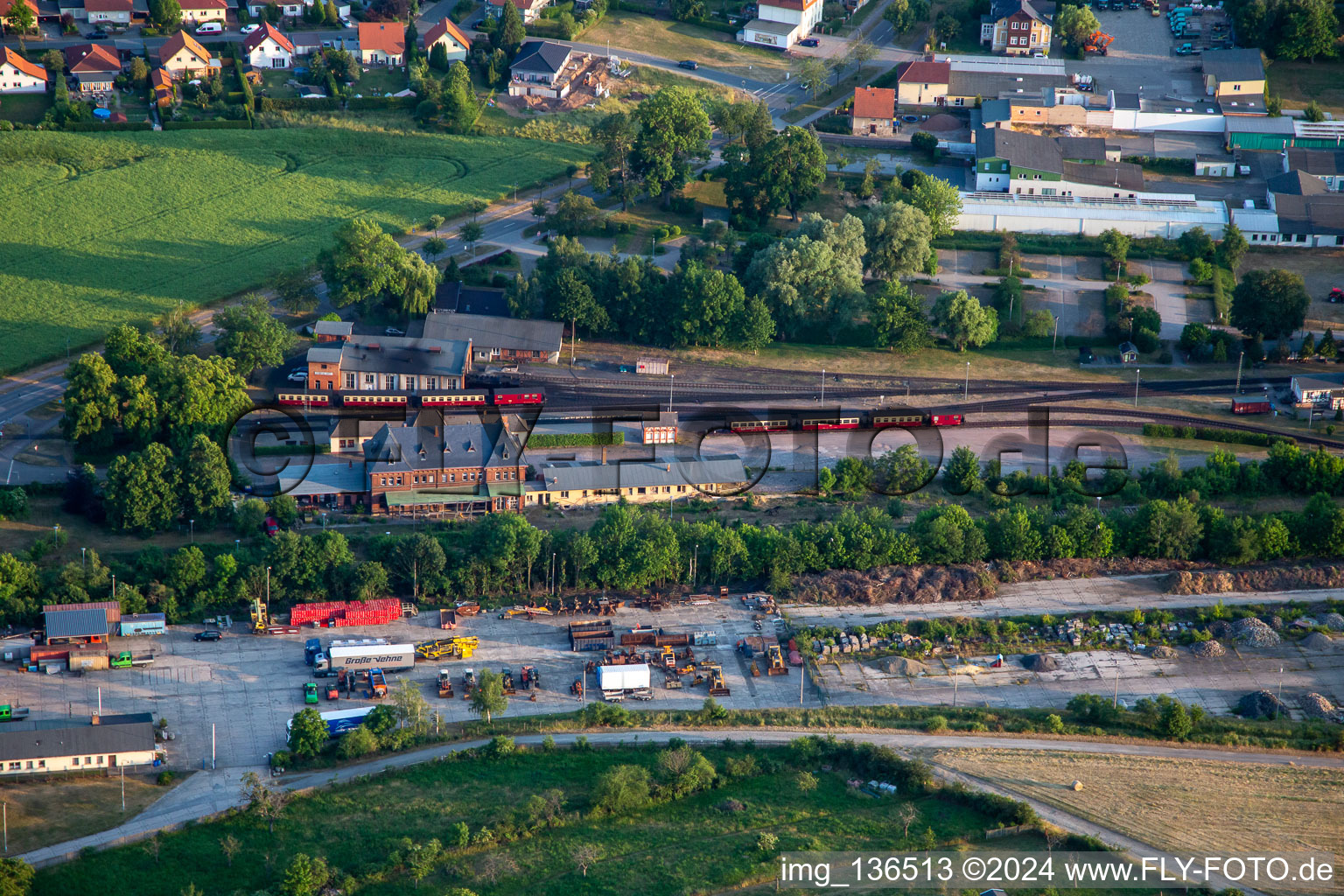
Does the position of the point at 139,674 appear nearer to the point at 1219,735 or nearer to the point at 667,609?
the point at 667,609

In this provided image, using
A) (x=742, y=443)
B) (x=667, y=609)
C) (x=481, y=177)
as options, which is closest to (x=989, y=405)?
(x=742, y=443)

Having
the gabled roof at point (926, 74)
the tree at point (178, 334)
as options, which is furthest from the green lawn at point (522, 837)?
the gabled roof at point (926, 74)

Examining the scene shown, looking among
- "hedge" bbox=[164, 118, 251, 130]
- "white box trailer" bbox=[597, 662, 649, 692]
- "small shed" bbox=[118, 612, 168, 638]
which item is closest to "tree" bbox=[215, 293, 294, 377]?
"small shed" bbox=[118, 612, 168, 638]

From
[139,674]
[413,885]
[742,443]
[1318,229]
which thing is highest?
[1318,229]

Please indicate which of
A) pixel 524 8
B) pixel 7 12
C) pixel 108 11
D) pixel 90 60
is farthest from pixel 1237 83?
pixel 7 12

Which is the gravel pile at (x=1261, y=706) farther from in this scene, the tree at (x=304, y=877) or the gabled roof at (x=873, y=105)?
the gabled roof at (x=873, y=105)

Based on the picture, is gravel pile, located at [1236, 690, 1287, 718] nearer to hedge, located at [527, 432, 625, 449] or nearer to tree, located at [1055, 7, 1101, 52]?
hedge, located at [527, 432, 625, 449]
